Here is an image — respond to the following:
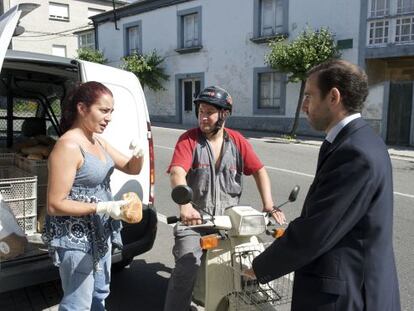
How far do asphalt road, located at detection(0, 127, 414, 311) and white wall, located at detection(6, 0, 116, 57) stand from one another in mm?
26526

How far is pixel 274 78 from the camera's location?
58.6 feet

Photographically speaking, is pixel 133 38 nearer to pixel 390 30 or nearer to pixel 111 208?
pixel 390 30

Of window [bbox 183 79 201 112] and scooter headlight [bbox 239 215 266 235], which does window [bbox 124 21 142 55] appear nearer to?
window [bbox 183 79 201 112]

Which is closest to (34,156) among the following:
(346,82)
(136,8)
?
(346,82)

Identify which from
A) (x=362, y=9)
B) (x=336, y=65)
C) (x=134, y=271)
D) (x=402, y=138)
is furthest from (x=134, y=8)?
(x=336, y=65)

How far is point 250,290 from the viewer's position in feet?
7.70

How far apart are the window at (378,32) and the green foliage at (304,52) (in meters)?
1.21

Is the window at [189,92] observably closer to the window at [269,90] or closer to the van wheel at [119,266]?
the window at [269,90]

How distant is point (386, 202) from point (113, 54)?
85.8 feet

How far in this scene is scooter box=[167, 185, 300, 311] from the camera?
2309 millimetres

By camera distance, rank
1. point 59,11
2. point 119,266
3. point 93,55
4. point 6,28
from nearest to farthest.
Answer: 1. point 6,28
2. point 119,266
3. point 93,55
4. point 59,11

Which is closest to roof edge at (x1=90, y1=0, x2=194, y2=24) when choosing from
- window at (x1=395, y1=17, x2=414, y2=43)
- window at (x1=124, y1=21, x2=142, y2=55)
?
window at (x1=124, y1=21, x2=142, y2=55)

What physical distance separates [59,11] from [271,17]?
23.1m

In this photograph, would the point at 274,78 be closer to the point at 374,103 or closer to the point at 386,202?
the point at 374,103
